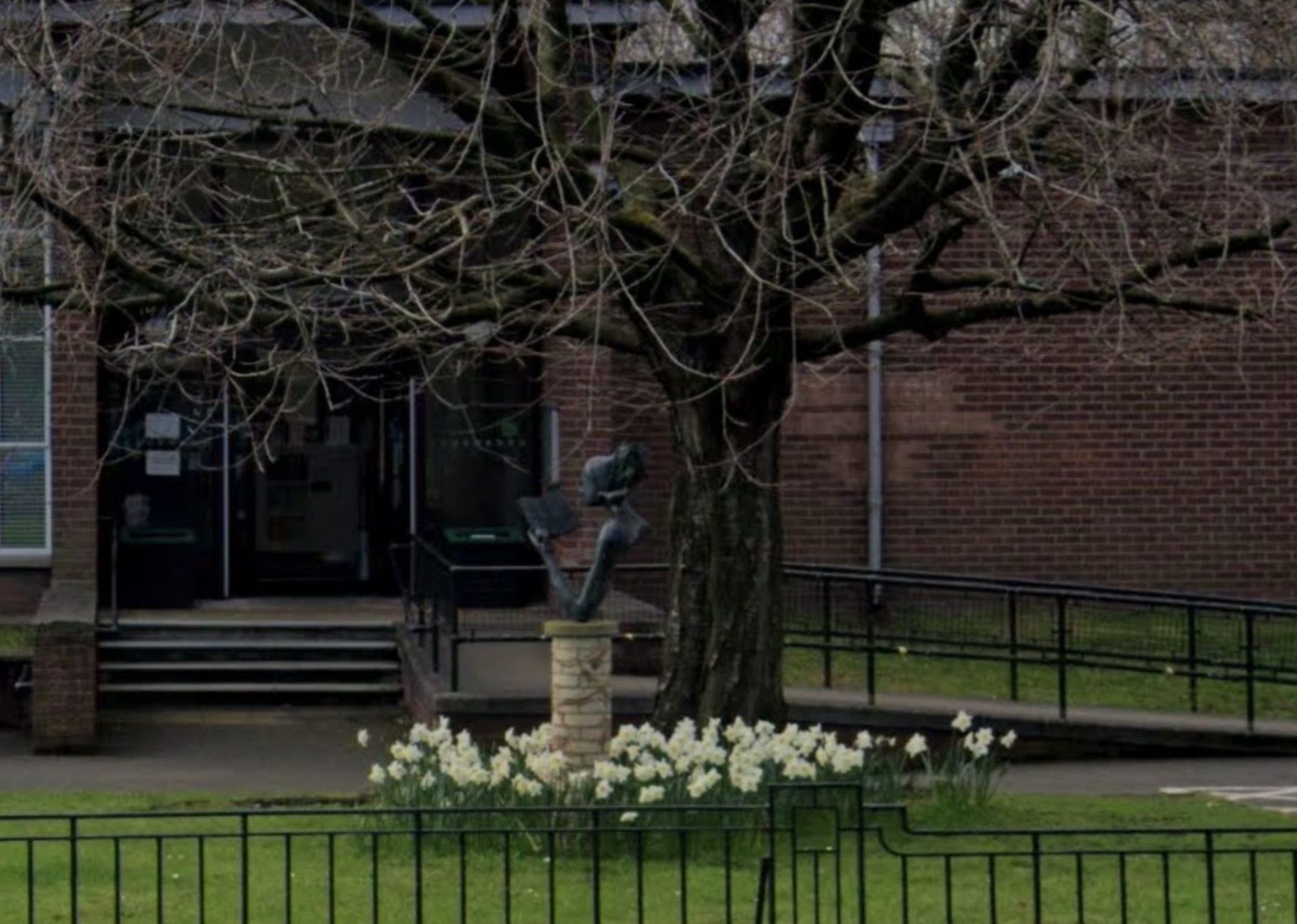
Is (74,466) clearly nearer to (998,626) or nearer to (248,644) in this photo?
(248,644)

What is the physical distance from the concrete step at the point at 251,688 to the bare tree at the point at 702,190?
15.7 ft

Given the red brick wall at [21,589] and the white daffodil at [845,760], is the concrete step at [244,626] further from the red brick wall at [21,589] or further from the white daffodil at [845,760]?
the white daffodil at [845,760]

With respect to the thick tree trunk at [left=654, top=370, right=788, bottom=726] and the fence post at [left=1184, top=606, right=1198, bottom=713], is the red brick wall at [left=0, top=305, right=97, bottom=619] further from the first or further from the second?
the fence post at [left=1184, top=606, right=1198, bottom=713]

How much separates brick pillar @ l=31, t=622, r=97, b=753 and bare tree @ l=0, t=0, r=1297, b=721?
350 cm

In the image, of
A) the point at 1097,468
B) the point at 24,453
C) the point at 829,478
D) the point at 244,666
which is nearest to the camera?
the point at 244,666

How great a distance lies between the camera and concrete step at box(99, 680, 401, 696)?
18406 mm

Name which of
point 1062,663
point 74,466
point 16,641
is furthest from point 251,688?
point 1062,663

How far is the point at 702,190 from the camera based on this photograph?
38.3 feet

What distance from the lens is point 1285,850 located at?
856 centimetres

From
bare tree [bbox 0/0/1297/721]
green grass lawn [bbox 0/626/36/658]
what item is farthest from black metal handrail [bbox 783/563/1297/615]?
green grass lawn [bbox 0/626/36/658]

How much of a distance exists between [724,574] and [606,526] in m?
0.98

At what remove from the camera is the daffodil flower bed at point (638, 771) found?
36.6 ft

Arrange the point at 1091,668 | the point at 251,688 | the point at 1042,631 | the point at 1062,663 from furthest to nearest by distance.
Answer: the point at 1042,631
the point at 251,688
the point at 1091,668
the point at 1062,663

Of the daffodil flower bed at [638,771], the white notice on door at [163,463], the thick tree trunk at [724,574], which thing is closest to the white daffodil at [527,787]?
the daffodil flower bed at [638,771]
